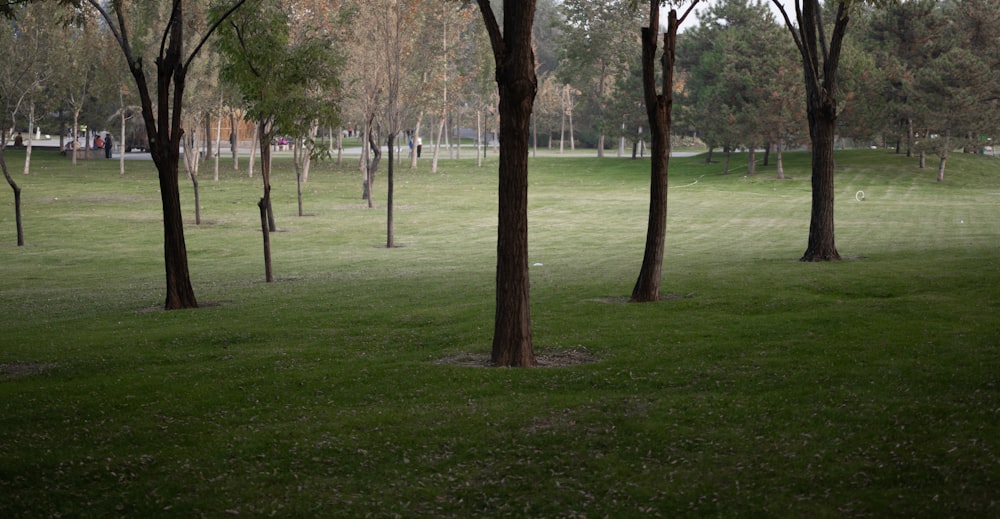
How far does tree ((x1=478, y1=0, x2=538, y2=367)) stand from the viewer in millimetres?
12766

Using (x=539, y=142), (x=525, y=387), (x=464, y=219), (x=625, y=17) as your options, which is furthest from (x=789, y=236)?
(x=539, y=142)

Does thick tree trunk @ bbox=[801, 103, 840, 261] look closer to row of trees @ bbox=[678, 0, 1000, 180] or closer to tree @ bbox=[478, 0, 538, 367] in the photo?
tree @ bbox=[478, 0, 538, 367]

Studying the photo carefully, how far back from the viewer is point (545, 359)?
13617mm

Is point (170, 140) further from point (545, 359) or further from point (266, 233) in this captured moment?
point (545, 359)

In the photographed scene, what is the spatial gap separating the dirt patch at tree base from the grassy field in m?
0.07

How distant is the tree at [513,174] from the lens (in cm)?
1277

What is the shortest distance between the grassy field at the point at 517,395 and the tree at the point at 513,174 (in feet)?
2.44

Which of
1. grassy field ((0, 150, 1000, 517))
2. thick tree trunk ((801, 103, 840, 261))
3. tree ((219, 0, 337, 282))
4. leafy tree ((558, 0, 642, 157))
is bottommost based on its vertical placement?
grassy field ((0, 150, 1000, 517))

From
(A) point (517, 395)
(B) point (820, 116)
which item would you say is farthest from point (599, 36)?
(A) point (517, 395)

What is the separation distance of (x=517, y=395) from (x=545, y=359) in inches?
93.6

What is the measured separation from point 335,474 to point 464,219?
42036 mm

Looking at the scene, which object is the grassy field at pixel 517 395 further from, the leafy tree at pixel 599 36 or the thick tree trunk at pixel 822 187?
the leafy tree at pixel 599 36

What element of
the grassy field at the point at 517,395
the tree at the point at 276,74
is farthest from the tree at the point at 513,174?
the tree at the point at 276,74

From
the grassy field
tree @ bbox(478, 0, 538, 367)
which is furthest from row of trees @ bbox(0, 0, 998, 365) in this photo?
the grassy field
